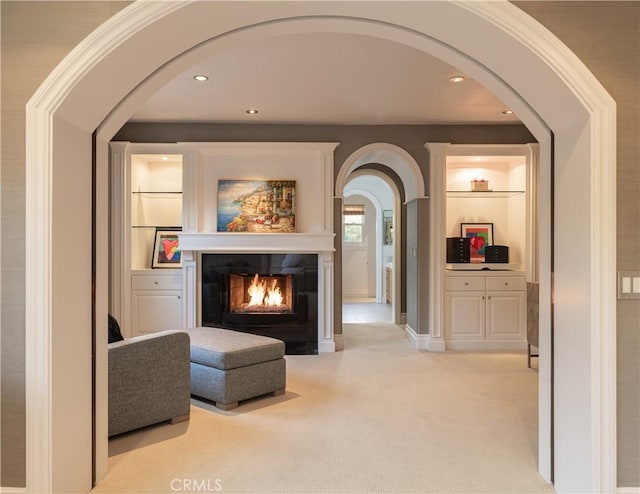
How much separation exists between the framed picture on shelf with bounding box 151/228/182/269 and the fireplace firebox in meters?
0.57

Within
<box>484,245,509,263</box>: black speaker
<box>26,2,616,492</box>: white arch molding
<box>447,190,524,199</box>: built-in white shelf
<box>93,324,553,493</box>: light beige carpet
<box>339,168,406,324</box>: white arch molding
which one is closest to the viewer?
<box>26,2,616,492</box>: white arch molding

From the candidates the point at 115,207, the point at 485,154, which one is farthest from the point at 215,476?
the point at 485,154

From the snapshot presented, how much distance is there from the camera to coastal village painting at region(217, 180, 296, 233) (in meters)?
5.38

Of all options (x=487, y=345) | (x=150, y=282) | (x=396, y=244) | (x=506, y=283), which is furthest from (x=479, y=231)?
(x=150, y=282)

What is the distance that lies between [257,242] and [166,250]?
129cm

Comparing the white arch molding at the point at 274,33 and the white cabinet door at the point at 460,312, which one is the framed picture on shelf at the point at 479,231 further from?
the white arch molding at the point at 274,33

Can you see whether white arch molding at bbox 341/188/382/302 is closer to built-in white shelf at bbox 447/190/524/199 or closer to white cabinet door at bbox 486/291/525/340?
built-in white shelf at bbox 447/190/524/199

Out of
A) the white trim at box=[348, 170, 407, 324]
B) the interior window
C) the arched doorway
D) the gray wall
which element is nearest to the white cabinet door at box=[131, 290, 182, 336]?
the arched doorway

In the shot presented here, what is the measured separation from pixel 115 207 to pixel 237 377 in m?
2.84

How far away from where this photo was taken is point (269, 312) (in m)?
5.43

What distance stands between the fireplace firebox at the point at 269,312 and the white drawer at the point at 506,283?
2.03 m

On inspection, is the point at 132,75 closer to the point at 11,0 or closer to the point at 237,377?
the point at 11,0

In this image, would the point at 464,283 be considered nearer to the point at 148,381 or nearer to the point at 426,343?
the point at 426,343

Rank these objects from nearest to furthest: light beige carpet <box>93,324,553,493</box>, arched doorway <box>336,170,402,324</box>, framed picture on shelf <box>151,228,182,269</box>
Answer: light beige carpet <box>93,324,553,493</box>, framed picture on shelf <box>151,228,182,269</box>, arched doorway <box>336,170,402,324</box>
